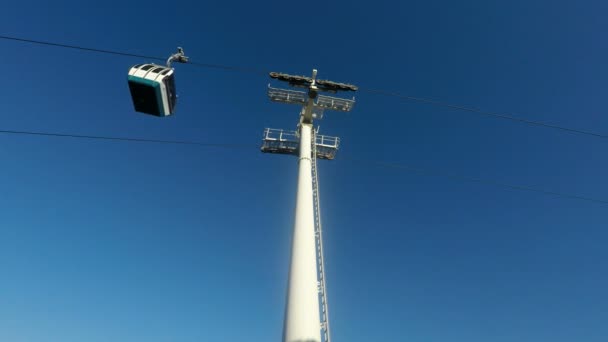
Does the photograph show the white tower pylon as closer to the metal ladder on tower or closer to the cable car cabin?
the metal ladder on tower

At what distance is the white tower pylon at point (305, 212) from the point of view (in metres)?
9.54

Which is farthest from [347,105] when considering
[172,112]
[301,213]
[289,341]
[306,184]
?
[289,341]

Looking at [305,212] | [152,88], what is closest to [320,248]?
[305,212]

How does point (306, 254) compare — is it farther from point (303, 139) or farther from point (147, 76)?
point (147, 76)

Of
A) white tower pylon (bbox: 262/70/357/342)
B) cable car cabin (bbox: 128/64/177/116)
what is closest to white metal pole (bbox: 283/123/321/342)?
white tower pylon (bbox: 262/70/357/342)

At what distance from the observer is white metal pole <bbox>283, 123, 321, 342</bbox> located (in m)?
9.30

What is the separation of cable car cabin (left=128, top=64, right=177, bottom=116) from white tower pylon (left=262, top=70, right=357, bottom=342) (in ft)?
18.6

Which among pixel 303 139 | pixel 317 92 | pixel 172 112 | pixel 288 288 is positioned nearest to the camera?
pixel 288 288

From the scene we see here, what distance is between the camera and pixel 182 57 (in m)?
12.6

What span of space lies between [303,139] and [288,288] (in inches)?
290

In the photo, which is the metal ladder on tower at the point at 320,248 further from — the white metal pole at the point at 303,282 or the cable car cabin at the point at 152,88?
the cable car cabin at the point at 152,88

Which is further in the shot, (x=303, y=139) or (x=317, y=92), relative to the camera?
(x=317, y=92)

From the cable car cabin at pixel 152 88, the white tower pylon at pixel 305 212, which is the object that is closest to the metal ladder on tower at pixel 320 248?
the white tower pylon at pixel 305 212

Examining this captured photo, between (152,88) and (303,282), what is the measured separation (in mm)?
7532
